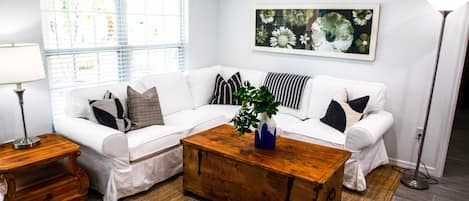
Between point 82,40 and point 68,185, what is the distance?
4.86 ft

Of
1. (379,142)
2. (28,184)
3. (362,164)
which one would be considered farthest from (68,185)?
(379,142)

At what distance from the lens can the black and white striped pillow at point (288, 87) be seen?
3.94m

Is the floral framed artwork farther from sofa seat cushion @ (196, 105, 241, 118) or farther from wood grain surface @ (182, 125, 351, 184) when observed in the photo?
wood grain surface @ (182, 125, 351, 184)

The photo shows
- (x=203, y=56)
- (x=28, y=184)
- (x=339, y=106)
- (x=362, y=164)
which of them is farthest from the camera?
(x=203, y=56)

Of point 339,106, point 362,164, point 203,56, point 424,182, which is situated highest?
point 203,56

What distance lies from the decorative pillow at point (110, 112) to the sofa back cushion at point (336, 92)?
6.30ft

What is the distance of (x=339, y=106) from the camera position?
135 inches

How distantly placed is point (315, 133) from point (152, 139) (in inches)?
57.8

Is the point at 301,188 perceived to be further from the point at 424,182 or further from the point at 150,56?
the point at 150,56

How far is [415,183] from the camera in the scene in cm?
329

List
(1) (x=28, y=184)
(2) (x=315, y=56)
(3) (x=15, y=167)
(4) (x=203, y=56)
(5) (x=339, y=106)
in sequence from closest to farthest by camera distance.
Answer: (3) (x=15, y=167) < (1) (x=28, y=184) < (5) (x=339, y=106) < (2) (x=315, y=56) < (4) (x=203, y=56)

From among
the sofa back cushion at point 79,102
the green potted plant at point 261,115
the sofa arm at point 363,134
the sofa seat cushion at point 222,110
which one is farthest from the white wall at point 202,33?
the sofa arm at point 363,134

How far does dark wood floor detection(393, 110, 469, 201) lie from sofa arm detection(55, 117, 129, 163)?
2.32 meters

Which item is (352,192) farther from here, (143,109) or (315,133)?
(143,109)
